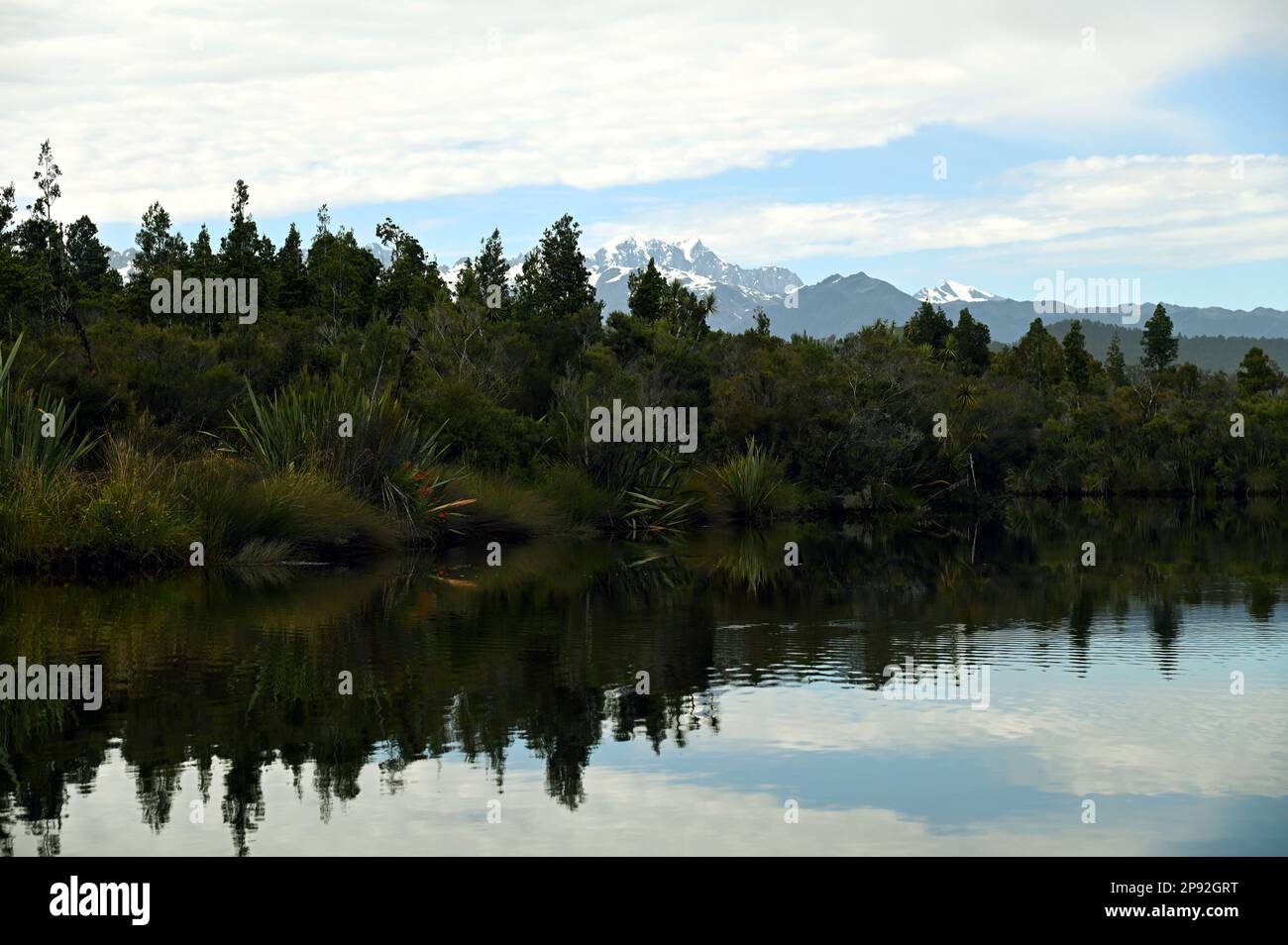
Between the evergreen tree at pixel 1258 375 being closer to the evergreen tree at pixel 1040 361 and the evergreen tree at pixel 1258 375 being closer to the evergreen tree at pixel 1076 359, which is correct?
the evergreen tree at pixel 1076 359

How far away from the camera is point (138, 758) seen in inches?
348

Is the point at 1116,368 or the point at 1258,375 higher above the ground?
the point at 1116,368

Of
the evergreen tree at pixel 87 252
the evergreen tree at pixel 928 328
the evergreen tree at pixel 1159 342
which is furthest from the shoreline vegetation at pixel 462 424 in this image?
the evergreen tree at pixel 1159 342

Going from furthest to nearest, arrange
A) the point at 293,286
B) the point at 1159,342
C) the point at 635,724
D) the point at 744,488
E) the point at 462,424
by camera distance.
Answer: the point at 1159,342 → the point at 293,286 → the point at 744,488 → the point at 462,424 → the point at 635,724

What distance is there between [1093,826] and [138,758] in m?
5.62

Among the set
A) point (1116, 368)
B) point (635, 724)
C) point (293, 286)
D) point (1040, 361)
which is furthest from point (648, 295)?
point (635, 724)

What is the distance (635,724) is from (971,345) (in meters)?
101

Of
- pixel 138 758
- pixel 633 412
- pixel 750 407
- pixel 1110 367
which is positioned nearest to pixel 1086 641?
pixel 138 758

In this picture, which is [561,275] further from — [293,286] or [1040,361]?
[1040,361]

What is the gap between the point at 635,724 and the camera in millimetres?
10211

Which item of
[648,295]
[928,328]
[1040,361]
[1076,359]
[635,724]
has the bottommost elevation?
[635,724]

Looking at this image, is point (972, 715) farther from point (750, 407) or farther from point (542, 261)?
point (542, 261)

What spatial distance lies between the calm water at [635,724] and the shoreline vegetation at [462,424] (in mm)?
3248

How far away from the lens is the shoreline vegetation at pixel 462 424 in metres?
23.0
